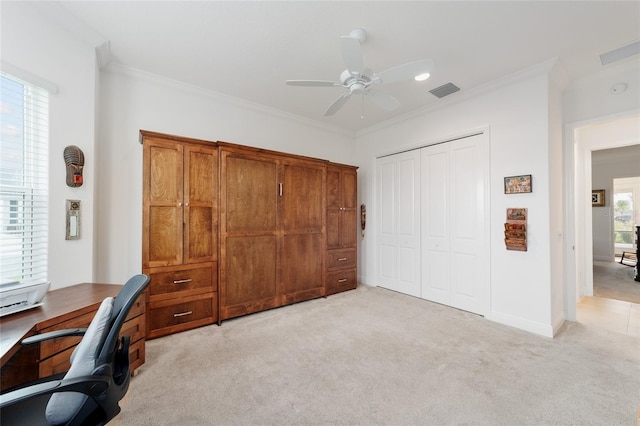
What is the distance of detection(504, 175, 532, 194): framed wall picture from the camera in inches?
115

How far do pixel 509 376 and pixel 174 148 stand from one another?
148 inches

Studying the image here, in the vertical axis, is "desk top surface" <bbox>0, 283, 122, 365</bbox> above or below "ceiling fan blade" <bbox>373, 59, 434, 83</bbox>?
below

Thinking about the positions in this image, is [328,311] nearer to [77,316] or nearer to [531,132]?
[77,316]

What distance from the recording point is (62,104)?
7.35ft

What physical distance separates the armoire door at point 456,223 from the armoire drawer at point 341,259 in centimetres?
114

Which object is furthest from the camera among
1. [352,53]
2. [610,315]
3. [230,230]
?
[610,315]

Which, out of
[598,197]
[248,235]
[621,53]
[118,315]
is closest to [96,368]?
[118,315]

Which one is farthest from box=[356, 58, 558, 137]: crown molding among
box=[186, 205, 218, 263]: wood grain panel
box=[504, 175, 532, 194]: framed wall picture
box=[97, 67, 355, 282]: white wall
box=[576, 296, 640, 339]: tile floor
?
box=[186, 205, 218, 263]: wood grain panel

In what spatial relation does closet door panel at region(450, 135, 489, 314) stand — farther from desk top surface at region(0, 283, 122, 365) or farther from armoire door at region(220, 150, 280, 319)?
desk top surface at region(0, 283, 122, 365)

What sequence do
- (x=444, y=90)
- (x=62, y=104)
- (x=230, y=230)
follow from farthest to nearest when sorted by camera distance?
(x=444, y=90), (x=230, y=230), (x=62, y=104)

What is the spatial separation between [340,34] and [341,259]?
309 cm

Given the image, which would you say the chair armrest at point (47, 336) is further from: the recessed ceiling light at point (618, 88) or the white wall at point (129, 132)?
the recessed ceiling light at point (618, 88)

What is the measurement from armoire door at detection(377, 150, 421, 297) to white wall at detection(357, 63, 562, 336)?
852 millimetres

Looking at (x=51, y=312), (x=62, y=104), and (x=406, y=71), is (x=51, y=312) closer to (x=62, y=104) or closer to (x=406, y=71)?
(x=62, y=104)
